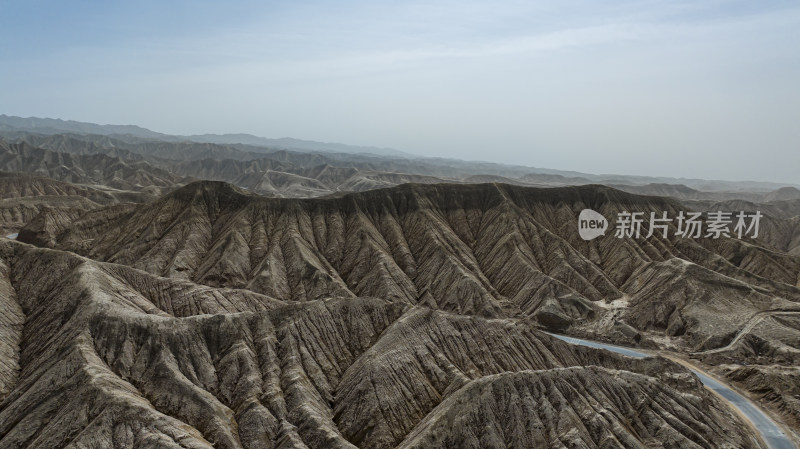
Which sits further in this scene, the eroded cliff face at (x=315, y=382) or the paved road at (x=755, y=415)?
the paved road at (x=755, y=415)

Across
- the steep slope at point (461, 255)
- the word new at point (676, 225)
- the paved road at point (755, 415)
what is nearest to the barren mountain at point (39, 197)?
the steep slope at point (461, 255)

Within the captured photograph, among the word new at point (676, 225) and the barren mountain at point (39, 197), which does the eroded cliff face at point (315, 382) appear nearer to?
the word new at point (676, 225)

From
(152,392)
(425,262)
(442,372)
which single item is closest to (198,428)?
(152,392)

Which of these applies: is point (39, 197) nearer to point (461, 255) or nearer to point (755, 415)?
point (461, 255)

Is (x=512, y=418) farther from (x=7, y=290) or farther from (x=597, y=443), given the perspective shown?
(x=7, y=290)

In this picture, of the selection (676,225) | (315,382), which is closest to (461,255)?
(676,225)

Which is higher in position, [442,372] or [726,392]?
[442,372]

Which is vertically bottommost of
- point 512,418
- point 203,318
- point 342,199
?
point 512,418

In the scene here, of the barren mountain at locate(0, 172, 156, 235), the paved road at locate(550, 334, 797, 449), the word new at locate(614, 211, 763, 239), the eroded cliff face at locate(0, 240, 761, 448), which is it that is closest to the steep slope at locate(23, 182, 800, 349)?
the word new at locate(614, 211, 763, 239)

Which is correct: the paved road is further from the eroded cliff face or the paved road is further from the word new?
the word new
